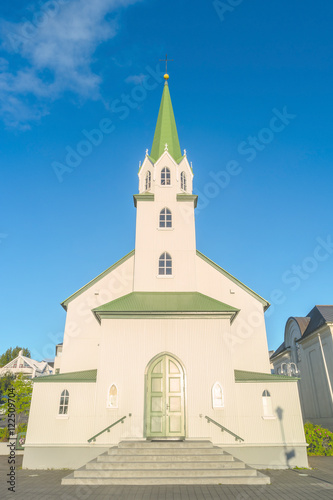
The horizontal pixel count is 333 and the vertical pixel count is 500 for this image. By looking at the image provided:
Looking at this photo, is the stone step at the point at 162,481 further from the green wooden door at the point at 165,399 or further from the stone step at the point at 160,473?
the green wooden door at the point at 165,399

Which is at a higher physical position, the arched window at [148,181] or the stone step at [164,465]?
the arched window at [148,181]

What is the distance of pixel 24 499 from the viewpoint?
10023mm

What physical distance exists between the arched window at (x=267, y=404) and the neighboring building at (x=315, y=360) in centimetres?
619

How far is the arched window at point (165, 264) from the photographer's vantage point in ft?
69.2

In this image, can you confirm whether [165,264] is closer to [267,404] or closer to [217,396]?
[217,396]

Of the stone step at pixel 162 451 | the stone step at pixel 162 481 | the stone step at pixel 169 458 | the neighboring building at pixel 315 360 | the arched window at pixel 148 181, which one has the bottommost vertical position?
the stone step at pixel 162 481

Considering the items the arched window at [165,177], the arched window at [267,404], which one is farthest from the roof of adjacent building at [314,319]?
the arched window at [165,177]

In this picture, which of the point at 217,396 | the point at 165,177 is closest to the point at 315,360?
the point at 217,396

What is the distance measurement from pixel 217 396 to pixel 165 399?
2.45 meters

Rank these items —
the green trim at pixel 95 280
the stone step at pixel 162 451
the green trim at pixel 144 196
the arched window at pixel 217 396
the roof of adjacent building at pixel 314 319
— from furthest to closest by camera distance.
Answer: the roof of adjacent building at pixel 314 319 → the green trim at pixel 144 196 → the green trim at pixel 95 280 → the arched window at pixel 217 396 → the stone step at pixel 162 451

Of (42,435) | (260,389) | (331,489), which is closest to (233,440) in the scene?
(260,389)

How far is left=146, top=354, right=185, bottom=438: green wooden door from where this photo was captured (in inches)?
→ 625

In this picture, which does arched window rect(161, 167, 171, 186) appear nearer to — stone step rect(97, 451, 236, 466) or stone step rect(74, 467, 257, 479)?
stone step rect(97, 451, 236, 466)

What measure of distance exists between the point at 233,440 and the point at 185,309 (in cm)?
625
